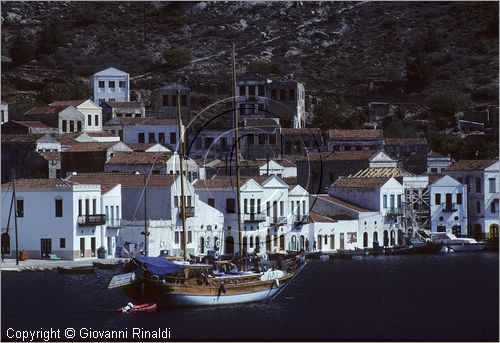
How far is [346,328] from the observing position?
67562 millimetres

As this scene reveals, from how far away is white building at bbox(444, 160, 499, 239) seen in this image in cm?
12450

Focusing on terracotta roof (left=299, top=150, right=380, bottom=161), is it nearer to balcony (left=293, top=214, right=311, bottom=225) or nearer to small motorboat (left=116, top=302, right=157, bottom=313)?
balcony (left=293, top=214, right=311, bottom=225)

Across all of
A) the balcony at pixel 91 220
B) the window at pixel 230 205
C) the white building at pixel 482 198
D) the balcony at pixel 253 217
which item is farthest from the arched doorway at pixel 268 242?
the white building at pixel 482 198

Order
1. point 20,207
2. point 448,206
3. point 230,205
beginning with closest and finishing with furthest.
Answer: point 20,207, point 230,205, point 448,206

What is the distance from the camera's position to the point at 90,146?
126250 millimetres

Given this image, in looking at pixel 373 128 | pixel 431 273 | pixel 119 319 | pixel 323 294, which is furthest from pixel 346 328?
pixel 373 128

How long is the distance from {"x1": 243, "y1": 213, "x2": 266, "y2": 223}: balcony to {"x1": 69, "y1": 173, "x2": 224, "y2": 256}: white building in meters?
2.48

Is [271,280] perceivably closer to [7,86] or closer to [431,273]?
[431,273]

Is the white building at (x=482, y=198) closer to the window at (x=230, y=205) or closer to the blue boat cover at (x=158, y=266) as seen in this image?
the window at (x=230, y=205)

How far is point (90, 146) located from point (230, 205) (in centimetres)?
2066

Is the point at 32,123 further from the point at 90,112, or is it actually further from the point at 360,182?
the point at 360,182

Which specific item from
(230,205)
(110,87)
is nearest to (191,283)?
(230,205)

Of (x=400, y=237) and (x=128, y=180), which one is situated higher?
(x=128, y=180)

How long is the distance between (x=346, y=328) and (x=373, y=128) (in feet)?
317
